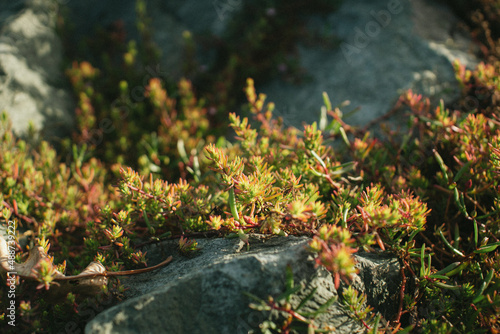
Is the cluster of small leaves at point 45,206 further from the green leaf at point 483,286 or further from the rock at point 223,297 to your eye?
the green leaf at point 483,286

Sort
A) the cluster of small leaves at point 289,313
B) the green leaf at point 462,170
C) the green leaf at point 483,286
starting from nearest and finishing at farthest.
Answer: the cluster of small leaves at point 289,313, the green leaf at point 483,286, the green leaf at point 462,170

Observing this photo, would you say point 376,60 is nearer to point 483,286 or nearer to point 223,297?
point 483,286

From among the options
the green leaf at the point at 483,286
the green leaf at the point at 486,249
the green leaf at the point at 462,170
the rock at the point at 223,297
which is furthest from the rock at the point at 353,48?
the rock at the point at 223,297

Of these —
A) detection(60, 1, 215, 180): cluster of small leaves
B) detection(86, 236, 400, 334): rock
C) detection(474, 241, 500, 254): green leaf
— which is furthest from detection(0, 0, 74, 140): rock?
detection(474, 241, 500, 254): green leaf

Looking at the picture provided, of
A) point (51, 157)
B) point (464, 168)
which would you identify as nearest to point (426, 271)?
point (464, 168)

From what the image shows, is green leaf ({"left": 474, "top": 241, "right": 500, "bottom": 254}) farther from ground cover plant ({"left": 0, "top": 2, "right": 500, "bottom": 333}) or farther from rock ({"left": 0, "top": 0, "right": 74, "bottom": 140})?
rock ({"left": 0, "top": 0, "right": 74, "bottom": 140})

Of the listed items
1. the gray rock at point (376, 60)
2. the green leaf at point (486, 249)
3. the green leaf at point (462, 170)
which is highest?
the gray rock at point (376, 60)

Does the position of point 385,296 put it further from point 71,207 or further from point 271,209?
point 71,207

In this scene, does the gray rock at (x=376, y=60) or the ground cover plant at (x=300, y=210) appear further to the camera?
the gray rock at (x=376, y=60)
